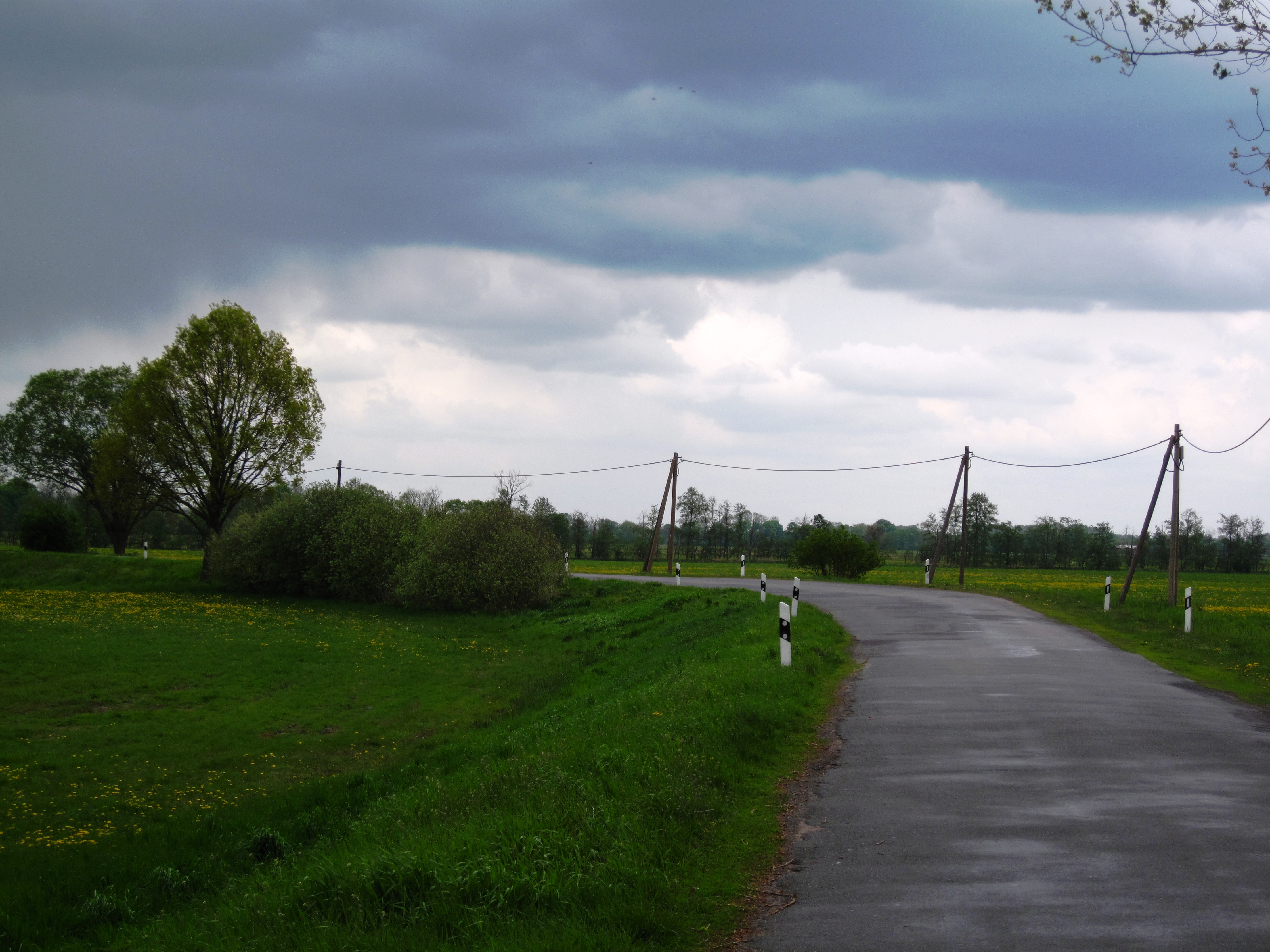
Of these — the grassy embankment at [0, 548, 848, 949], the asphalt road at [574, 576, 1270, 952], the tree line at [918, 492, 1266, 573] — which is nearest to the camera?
the asphalt road at [574, 576, 1270, 952]

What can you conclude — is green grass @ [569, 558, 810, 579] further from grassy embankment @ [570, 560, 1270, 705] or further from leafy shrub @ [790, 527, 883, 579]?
leafy shrub @ [790, 527, 883, 579]

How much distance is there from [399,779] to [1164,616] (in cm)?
2080

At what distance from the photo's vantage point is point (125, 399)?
43.1 meters

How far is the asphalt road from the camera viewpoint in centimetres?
480

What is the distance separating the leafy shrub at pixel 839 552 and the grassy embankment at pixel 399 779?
21.4m

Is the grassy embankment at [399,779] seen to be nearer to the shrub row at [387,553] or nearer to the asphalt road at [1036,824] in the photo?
the asphalt road at [1036,824]

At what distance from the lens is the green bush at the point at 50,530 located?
5531cm

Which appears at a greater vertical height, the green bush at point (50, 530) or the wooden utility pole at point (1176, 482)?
the wooden utility pole at point (1176, 482)

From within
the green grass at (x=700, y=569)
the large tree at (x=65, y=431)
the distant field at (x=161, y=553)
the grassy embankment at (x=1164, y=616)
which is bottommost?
the distant field at (x=161, y=553)

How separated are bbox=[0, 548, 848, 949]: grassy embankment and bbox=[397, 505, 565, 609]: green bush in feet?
19.9

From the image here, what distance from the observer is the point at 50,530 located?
2188 inches

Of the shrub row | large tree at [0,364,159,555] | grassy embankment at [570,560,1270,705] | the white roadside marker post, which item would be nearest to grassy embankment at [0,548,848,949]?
the white roadside marker post

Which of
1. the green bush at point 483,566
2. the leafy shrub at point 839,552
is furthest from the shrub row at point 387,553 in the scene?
the leafy shrub at point 839,552

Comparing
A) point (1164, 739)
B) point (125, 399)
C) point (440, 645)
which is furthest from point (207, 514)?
point (1164, 739)
